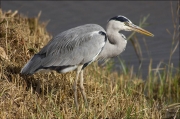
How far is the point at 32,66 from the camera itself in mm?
5918

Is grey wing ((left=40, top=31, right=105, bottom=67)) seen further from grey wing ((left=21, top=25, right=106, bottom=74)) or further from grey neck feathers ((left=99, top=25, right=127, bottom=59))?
grey neck feathers ((left=99, top=25, right=127, bottom=59))

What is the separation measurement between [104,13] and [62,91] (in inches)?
217

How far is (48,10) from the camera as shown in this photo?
38.4 ft

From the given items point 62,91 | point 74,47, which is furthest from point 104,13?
point 62,91

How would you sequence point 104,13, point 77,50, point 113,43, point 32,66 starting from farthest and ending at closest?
1. point 104,13
2. point 113,43
3. point 77,50
4. point 32,66

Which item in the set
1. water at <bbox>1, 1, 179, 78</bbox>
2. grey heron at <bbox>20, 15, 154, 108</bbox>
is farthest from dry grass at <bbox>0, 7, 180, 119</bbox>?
water at <bbox>1, 1, 179, 78</bbox>

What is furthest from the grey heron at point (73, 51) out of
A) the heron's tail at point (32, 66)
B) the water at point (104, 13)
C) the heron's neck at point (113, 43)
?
the water at point (104, 13)

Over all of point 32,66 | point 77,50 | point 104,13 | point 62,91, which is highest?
point 104,13

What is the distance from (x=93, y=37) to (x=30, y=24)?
253 cm

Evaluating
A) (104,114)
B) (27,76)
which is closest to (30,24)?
(27,76)

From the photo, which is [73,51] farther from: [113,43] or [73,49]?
[113,43]

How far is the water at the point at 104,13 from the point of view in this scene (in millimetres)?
9922

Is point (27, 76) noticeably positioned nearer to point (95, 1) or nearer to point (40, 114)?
point (40, 114)

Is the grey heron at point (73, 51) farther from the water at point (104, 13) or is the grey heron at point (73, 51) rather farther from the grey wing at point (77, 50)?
the water at point (104, 13)
